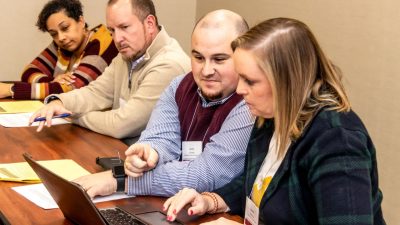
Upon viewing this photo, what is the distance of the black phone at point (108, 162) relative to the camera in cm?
223

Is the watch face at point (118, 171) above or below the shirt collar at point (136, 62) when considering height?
below

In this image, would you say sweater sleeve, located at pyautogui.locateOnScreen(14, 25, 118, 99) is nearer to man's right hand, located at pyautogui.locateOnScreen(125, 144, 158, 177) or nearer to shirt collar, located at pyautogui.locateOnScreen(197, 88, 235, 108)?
shirt collar, located at pyautogui.locateOnScreen(197, 88, 235, 108)

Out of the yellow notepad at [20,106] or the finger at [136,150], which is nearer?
the finger at [136,150]

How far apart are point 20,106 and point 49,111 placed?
0.54 meters

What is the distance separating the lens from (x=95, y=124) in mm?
2873

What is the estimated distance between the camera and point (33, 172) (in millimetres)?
2207

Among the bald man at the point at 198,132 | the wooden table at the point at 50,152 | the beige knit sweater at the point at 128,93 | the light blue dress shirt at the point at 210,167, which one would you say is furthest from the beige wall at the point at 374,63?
the wooden table at the point at 50,152

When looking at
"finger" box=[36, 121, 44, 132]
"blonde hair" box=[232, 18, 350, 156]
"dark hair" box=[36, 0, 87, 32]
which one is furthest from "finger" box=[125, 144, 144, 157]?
"dark hair" box=[36, 0, 87, 32]

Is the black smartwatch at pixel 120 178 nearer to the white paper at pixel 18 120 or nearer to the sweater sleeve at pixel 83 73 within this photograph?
the white paper at pixel 18 120

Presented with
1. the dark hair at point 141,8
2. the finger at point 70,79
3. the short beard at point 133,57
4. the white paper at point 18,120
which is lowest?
A: the white paper at point 18,120

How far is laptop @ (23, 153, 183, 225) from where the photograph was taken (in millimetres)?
1499

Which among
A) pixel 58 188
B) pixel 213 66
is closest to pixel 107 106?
pixel 213 66

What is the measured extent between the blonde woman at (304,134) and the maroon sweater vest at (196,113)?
0.45 meters

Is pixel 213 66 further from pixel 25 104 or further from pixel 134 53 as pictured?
pixel 25 104
